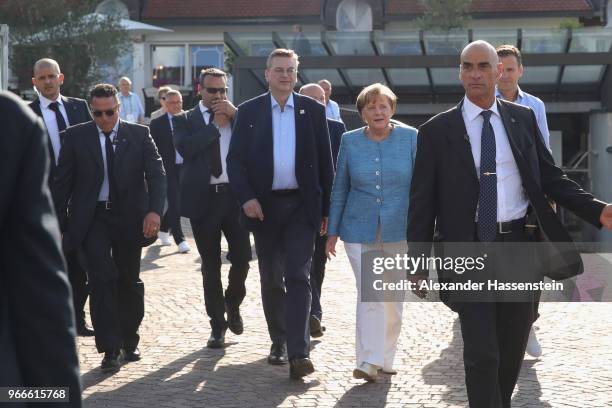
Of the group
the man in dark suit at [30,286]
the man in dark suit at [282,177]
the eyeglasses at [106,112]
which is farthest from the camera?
the eyeglasses at [106,112]

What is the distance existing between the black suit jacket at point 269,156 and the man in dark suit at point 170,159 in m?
5.95

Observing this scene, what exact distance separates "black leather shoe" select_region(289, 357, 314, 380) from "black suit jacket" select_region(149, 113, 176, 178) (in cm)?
687

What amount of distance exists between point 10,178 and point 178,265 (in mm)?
11789

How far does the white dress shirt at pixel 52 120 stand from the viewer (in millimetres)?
9328

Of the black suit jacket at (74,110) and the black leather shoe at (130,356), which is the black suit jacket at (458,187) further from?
the black suit jacket at (74,110)

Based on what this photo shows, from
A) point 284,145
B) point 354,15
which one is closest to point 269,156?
point 284,145

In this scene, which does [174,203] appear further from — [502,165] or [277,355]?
[502,165]

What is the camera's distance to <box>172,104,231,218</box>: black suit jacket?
→ 8.74 metres

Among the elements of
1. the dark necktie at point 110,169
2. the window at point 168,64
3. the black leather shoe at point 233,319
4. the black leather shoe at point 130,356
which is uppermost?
the window at point 168,64

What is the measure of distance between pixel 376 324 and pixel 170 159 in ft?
26.3

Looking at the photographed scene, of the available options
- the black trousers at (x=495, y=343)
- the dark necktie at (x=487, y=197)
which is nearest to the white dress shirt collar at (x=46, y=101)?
the dark necktie at (x=487, y=197)

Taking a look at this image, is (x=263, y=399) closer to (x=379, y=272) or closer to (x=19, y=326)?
(x=379, y=272)

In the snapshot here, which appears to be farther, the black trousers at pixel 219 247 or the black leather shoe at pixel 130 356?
the black trousers at pixel 219 247

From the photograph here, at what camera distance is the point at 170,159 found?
15.1 meters
